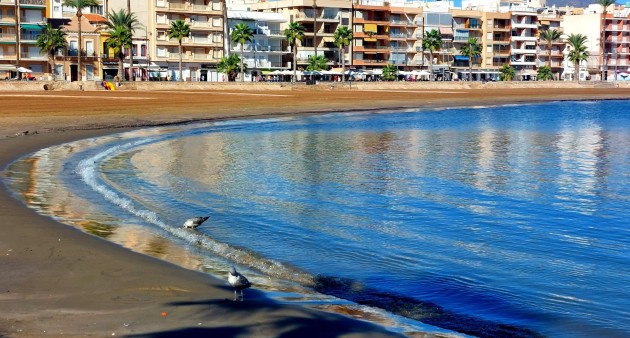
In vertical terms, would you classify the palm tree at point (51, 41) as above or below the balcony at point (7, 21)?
below

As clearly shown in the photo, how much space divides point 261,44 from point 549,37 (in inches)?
2203

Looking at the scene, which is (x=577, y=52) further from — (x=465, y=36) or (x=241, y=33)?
(x=241, y=33)

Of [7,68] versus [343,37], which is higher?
[343,37]

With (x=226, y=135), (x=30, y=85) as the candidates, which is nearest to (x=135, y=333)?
(x=226, y=135)

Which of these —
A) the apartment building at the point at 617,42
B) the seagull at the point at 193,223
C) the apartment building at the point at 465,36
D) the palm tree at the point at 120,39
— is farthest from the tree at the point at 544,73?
the seagull at the point at 193,223

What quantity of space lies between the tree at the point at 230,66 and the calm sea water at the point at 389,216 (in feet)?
249

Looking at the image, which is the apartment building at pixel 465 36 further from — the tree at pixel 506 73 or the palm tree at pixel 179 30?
the palm tree at pixel 179 30

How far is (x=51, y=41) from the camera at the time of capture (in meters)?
102

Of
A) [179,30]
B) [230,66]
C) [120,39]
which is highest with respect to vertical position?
[179,30]

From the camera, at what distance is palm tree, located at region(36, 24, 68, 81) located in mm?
101875

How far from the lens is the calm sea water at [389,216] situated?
10.3 meters

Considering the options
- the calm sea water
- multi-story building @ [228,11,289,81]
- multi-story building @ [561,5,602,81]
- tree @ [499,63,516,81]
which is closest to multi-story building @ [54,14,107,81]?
multi-story building @ [228,11,289,81]

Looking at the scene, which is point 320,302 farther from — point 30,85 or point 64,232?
point 30,85

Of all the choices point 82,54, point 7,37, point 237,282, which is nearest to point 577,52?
point 82,54
